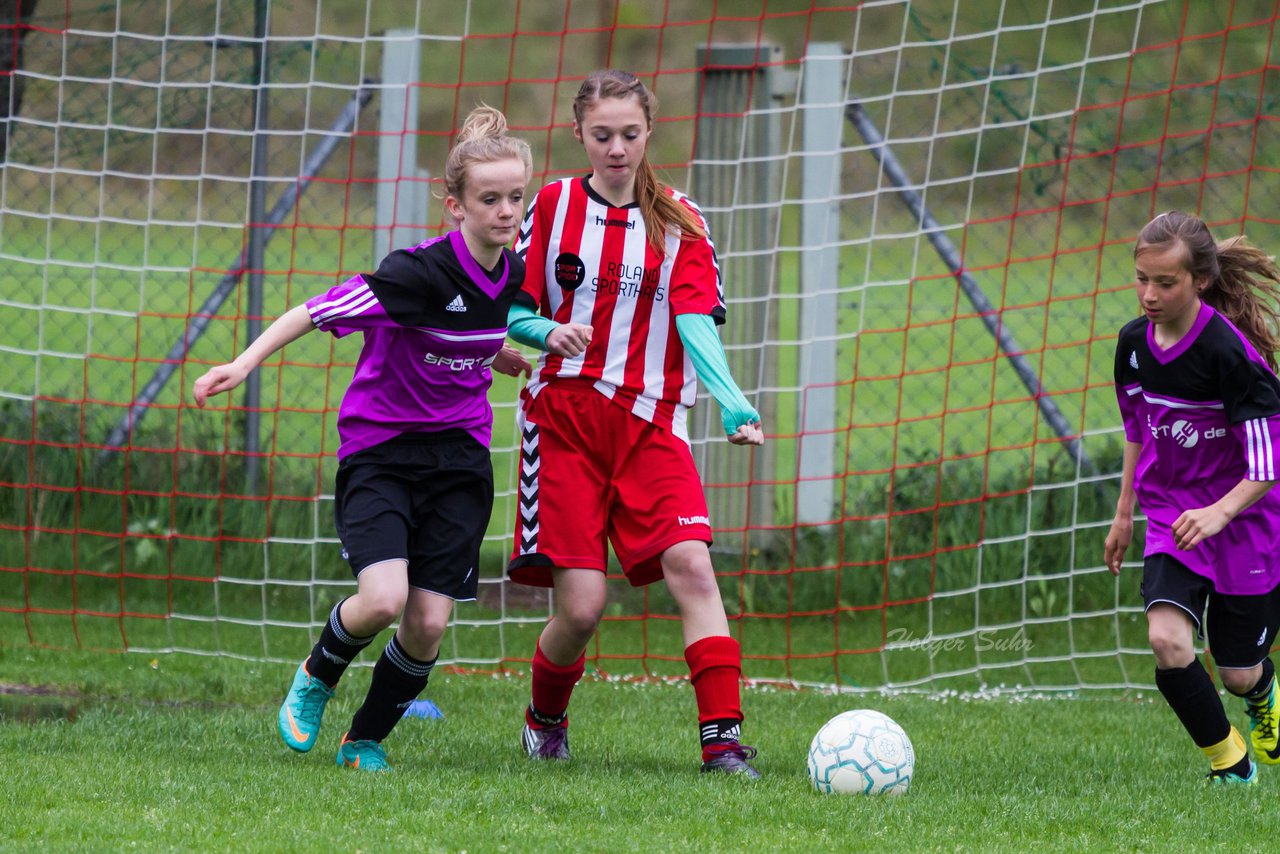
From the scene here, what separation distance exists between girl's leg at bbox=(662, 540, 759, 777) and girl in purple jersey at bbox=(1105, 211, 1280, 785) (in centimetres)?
111

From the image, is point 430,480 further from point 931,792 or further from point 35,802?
point 931,792

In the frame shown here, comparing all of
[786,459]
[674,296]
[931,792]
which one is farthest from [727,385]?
[786,459]

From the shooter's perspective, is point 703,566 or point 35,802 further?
point 703,566

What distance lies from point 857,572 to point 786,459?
217cm

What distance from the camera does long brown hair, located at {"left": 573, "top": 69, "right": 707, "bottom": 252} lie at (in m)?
4.11

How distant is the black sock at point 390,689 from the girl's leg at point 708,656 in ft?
2.22

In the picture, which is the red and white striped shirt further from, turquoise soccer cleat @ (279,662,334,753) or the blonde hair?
turquoise soccer cleat @ (279,662,334,753)

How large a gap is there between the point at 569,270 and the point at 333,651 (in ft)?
3.84

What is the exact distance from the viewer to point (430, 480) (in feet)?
13.3

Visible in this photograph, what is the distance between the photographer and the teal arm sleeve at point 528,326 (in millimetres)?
4031

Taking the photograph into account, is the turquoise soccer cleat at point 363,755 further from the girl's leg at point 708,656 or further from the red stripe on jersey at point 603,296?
the red stripe on jersey at point 603,296

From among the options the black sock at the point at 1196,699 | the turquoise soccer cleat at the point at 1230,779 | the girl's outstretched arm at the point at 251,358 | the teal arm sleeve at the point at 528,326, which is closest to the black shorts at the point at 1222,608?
the black sock at the point at 1196,699

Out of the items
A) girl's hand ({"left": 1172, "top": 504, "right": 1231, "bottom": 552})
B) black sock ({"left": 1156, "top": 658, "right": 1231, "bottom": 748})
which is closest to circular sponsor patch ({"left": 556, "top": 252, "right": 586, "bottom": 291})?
girl's hand ({"left": 1172, "top": 504, "right": 1231, "bottom": 552})

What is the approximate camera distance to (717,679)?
161 inches
